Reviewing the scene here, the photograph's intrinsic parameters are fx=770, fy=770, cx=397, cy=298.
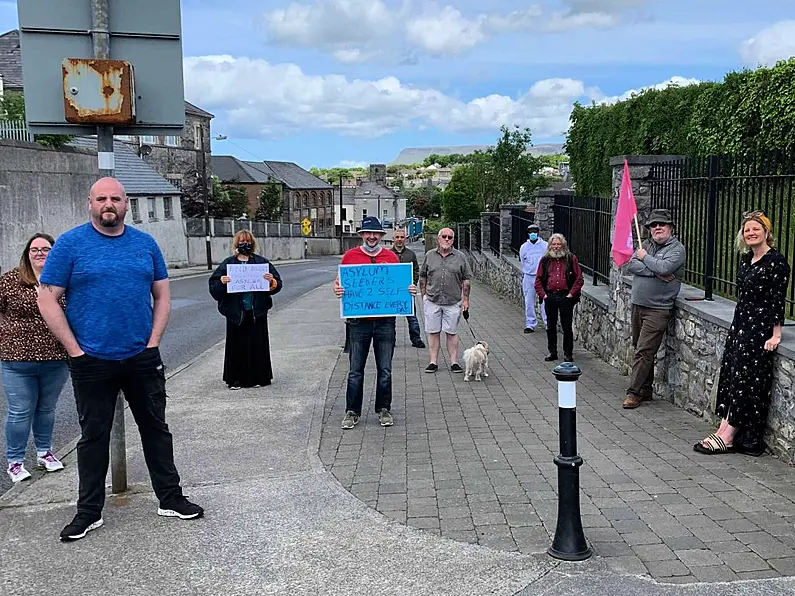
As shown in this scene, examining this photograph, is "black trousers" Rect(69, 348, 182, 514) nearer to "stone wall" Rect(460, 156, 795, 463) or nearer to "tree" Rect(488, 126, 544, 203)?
"stone wall" Rect(460, 156, 795, 463)

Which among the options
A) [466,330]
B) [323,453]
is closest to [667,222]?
[323,453]

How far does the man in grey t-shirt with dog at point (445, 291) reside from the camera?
993 cm

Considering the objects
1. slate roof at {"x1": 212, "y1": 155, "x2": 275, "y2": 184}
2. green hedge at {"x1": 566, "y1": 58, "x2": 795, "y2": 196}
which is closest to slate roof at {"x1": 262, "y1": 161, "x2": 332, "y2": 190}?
slate roof at {"x1": 212, "y1": 155, "x2": 275, "y2": 184}

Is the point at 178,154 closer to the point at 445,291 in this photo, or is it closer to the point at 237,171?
the point at 237,171

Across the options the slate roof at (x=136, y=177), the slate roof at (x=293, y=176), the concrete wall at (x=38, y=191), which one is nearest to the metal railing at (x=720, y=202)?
the concrete wall at (x=38, y=191)

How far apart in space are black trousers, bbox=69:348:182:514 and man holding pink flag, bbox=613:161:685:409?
476cm

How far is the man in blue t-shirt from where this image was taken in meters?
4.61

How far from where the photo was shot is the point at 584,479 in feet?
18.4

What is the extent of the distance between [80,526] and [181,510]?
610mm

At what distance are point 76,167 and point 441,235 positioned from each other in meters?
19.8

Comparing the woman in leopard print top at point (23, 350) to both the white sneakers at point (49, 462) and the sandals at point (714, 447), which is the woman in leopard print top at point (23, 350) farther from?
the sandals at point (714, 447)

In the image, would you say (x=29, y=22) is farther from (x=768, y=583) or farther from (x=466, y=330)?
(x=466, y=330)

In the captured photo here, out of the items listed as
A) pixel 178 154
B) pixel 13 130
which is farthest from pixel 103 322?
pixel 178 154

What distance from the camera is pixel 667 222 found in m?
7.52
